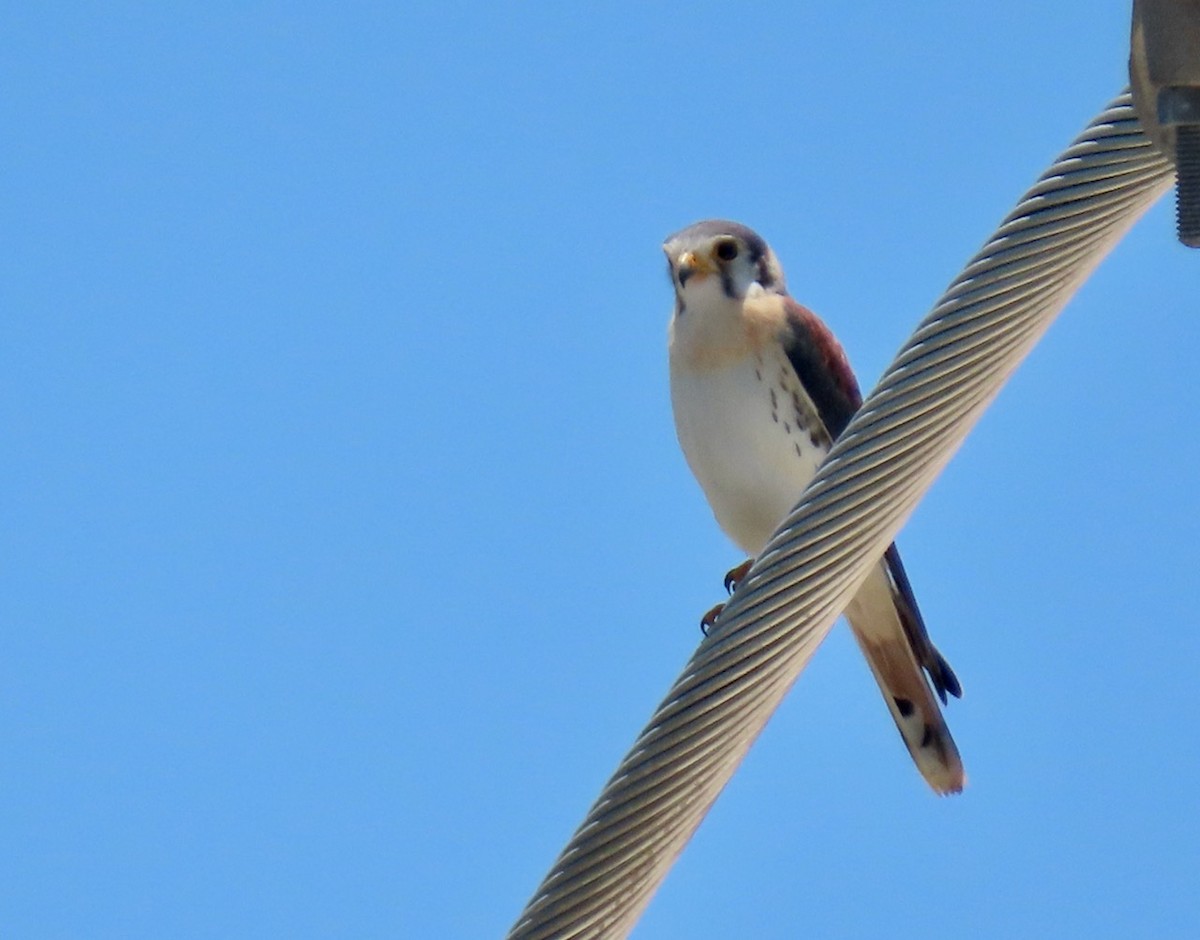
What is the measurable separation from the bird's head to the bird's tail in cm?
90

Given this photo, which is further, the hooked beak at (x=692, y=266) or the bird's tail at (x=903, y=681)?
the hooked beak at (x=692, y=266)

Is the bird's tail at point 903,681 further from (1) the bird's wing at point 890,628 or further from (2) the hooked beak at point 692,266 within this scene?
(2) the hooked beak at point 692,266

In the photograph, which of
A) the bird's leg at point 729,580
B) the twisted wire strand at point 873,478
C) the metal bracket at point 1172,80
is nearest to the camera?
the metal bracket at point 1172,80

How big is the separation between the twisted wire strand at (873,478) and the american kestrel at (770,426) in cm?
265

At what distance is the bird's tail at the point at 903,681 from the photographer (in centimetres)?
472

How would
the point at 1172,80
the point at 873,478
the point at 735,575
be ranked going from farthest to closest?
the point at 735,575 < the point at 873,478 < the point at 1172,80

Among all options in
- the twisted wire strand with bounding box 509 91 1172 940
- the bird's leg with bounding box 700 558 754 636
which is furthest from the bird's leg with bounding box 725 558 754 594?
the twisted wire strand with bounding box 509 91 1172 940

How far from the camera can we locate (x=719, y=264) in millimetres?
5324

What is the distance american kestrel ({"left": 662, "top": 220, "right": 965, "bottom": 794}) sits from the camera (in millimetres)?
5008

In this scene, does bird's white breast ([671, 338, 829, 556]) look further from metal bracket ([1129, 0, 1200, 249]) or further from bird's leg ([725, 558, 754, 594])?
metal bracket ([1129, 0, 1200, 249])

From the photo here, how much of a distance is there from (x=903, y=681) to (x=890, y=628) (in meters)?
0.18

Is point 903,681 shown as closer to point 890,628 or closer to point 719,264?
point 890,628

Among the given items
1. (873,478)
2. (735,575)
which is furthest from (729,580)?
(873,478)

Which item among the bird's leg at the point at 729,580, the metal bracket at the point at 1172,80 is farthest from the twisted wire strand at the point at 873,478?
the bird's leg at the point at 729,580
